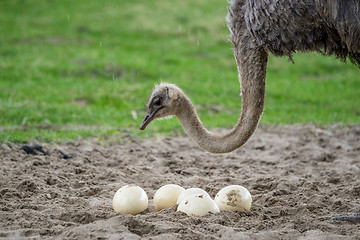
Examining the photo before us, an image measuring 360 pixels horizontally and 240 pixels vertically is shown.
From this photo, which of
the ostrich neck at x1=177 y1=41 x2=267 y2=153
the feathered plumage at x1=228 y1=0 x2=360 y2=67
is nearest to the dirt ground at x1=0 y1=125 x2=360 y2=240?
the ostrich neck at x1=177 y1=41 x2=267 y2=153

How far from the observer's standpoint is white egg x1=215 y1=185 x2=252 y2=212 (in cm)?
538

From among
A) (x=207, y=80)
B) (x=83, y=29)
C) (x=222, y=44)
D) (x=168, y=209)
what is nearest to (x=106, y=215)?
(x=168, y=209)

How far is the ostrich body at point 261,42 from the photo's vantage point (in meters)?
5.28

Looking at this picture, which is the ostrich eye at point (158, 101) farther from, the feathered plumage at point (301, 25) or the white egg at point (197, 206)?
the white egg at point (197, 206)

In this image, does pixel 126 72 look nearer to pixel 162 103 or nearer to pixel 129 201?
pixel 162 103

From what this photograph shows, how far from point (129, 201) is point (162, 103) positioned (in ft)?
4.19

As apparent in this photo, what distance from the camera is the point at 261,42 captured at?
5.77 meters

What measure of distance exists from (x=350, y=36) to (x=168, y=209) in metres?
2.50

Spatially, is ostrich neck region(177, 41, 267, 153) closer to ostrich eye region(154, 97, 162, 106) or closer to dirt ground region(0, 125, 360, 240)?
ostrich eye region(154, 97, 162, 106)

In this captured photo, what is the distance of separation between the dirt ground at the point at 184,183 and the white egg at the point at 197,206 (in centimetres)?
7

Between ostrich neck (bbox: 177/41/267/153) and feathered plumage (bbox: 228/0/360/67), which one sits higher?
feathered plumage (bbox: 228/0/360/67)

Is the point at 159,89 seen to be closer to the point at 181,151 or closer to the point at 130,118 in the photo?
the point at 181,151

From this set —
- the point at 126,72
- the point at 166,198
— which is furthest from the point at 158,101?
the point at 126,72

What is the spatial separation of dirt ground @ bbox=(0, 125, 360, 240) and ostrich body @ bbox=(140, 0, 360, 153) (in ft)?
2.86
